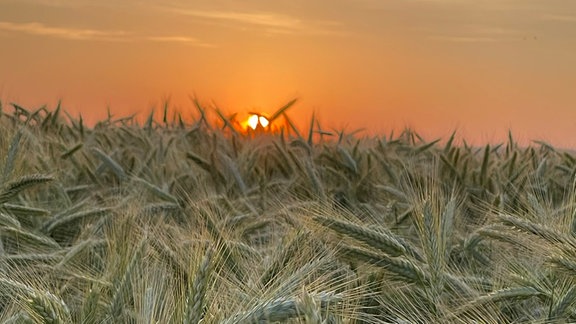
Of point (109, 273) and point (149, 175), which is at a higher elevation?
point (109, 273)

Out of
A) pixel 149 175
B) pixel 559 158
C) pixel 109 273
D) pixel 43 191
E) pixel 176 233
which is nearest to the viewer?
pixel 109 273

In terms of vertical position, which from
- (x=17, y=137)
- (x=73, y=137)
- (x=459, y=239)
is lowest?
(x=73, y=137)

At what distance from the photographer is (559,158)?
496 centimetres

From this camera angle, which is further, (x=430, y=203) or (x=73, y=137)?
(x=73, y=137)

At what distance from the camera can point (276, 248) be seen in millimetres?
1620

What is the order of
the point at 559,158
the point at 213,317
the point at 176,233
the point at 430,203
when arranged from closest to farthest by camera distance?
the point at 213,317 < the point at 430,203 < the point at 176,233 < the point at 559,158

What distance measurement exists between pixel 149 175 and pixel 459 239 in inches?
66.6

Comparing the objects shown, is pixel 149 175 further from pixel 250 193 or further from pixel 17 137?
pixel 17 137

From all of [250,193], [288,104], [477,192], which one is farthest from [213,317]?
[288,104]

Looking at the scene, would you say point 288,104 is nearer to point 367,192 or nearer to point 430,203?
point 367,192

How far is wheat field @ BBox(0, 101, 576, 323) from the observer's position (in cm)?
131

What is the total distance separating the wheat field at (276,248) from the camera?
1308mm

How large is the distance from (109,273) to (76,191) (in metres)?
2.01

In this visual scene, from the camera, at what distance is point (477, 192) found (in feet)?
12.4
